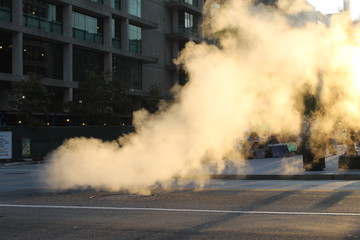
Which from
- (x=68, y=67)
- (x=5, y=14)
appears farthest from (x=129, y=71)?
(x=5, y=14)

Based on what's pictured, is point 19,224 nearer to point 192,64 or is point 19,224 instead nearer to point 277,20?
point 192,64

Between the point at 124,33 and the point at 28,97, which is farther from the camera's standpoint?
the point at 124,33

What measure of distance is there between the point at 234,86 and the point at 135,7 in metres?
36.7

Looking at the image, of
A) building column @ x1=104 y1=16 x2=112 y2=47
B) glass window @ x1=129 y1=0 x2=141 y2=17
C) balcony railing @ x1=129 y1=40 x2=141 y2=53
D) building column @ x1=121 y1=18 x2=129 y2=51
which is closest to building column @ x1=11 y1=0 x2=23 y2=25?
building column @ x1=104 y1=16 x2=112 y2=47

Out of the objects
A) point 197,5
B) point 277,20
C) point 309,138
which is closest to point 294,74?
point 277,20

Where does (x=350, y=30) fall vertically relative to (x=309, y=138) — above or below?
above

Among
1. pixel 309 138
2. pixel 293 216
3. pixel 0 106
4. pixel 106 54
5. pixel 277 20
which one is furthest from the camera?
pixel 106 54

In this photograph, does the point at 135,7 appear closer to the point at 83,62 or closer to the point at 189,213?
the point at 83,62

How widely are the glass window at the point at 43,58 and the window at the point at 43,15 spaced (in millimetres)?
1319

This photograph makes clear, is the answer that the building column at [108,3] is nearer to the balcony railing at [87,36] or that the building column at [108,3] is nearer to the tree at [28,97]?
the balcony railing at [87,36]

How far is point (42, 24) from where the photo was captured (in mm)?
37906

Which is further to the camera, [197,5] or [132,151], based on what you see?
[197,5]

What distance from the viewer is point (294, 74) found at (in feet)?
43.9

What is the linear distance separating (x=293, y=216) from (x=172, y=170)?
22.9 ft
